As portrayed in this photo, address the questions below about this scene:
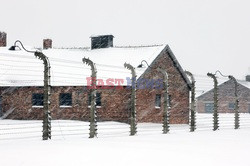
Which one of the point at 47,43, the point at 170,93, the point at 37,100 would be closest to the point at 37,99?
the point at 37,100

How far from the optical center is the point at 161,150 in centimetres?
791

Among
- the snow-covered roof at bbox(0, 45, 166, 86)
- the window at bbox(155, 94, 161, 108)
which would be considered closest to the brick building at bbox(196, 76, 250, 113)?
the snow-covered roof at bbox(0, 45, 166, 86)

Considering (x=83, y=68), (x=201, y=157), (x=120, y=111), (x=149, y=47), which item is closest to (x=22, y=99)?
(x=83, y=68)

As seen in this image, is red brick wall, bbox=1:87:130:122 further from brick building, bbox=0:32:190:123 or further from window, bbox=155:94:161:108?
window, bbox=155:94:161:108

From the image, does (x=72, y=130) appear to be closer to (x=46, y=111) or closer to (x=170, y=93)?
(x=46, y=111)

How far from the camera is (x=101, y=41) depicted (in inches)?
1260

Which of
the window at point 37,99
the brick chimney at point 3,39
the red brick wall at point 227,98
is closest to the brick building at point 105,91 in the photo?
the window at point 37,99

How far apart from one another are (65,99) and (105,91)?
3012 mm

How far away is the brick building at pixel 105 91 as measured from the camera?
25375mm

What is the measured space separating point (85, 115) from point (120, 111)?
245 centimetres

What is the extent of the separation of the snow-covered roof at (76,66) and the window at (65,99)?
0.91m

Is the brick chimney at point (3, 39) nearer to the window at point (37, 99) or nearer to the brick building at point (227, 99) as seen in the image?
the window at point (37, 99)

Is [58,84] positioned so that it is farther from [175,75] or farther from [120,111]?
[175,75]

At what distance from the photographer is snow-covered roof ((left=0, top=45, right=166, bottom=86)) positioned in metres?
25.9
